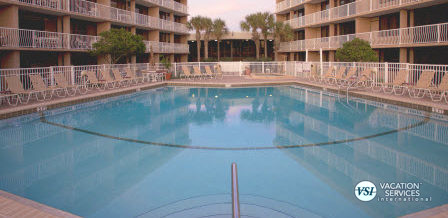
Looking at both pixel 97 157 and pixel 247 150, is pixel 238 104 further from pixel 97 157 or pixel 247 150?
pixel 97 157

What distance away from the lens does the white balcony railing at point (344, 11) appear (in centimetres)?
2128

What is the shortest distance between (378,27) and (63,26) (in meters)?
19.5

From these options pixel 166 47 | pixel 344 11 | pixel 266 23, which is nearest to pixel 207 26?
pixel 266 23

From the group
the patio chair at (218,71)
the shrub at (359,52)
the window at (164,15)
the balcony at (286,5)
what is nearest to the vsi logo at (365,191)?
the shrub at (359,52)

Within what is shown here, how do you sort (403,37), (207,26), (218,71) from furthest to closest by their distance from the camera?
(207,26) → (218,71) → (403,37)

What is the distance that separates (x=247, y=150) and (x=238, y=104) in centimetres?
663

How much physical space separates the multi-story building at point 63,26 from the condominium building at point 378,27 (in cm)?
1237

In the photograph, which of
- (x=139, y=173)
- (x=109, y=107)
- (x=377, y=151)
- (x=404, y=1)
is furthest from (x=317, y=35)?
(x=139, y=173)

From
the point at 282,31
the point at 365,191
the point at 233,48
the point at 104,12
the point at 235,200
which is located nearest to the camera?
the point at 235,200

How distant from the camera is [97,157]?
6895 mm

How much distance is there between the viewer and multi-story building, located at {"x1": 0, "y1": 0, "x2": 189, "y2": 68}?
16.8 m

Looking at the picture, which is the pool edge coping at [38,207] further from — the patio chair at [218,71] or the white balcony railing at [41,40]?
the patio chair at [218,71]

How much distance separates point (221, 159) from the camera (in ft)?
22.1

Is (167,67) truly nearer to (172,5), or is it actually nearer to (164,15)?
(172,5)
